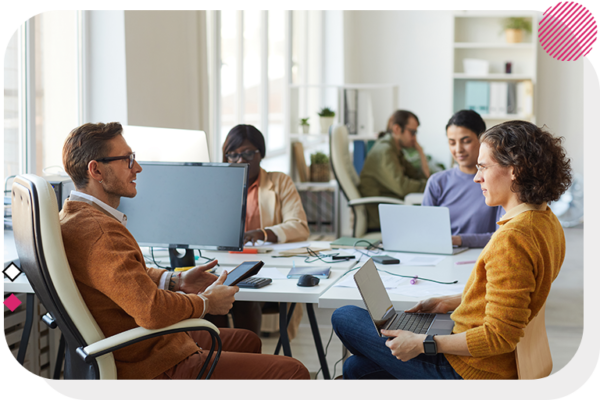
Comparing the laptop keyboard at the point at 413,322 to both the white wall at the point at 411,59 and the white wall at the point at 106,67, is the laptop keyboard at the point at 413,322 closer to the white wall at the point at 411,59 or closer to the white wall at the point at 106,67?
the white wall at the point at 106,67

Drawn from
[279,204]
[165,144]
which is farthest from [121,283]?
[279,204]

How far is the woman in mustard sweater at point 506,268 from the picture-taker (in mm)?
1447

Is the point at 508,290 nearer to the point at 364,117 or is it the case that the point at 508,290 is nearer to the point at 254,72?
the point at 364,117

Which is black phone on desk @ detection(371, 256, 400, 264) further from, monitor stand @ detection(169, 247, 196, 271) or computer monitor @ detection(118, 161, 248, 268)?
monitor stand @ detection(169, 247, 196, 271)

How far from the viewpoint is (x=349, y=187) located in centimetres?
409

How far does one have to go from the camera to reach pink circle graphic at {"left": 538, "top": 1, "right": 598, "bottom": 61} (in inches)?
62.5

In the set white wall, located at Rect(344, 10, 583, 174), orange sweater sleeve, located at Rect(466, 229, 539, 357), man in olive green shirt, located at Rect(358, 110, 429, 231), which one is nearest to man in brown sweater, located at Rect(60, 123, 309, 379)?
orange sweater sleeve, located at Rect(466, 229, 539, 357)

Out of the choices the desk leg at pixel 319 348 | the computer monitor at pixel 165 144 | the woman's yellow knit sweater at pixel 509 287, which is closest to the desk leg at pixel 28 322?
the computer monitor at pixel 165 144

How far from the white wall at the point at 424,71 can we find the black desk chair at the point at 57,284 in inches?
234

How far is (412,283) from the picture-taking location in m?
2.11

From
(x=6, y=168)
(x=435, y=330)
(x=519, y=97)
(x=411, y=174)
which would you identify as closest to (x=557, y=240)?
(x=435, y=330)

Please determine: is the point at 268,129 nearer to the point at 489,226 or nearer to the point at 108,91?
the point at 108,91

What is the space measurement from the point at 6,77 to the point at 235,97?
8.94 feet

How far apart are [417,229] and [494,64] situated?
4981 millimetres
